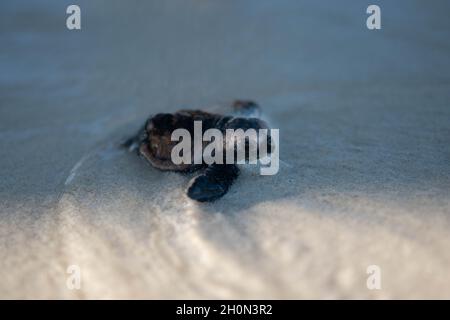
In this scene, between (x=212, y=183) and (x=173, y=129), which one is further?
(x=173, y=129)

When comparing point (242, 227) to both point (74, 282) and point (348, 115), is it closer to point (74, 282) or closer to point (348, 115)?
point (74, 282)

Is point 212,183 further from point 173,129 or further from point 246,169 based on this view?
point 173,129

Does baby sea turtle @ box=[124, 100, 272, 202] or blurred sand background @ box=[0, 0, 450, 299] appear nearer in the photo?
blurred sand background @ box=[0, 0, 450, 299]

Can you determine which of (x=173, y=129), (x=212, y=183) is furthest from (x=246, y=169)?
(x=173, y=129)

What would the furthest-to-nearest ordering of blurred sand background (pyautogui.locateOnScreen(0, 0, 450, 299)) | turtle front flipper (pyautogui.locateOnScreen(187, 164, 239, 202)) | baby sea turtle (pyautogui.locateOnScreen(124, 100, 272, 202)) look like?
baby sea turtle (pyautogui.locateOnScreen(124, 100, 272, 202)), turtle front flipper (pyautogui.locateOnScreen(187, 164, 239, 202)), blurred sand background (pyautogui.locateOnScreen(0, 0, 450, 299))

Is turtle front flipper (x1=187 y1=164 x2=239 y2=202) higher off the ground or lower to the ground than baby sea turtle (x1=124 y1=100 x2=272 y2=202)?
lower

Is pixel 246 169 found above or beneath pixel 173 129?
beneath
